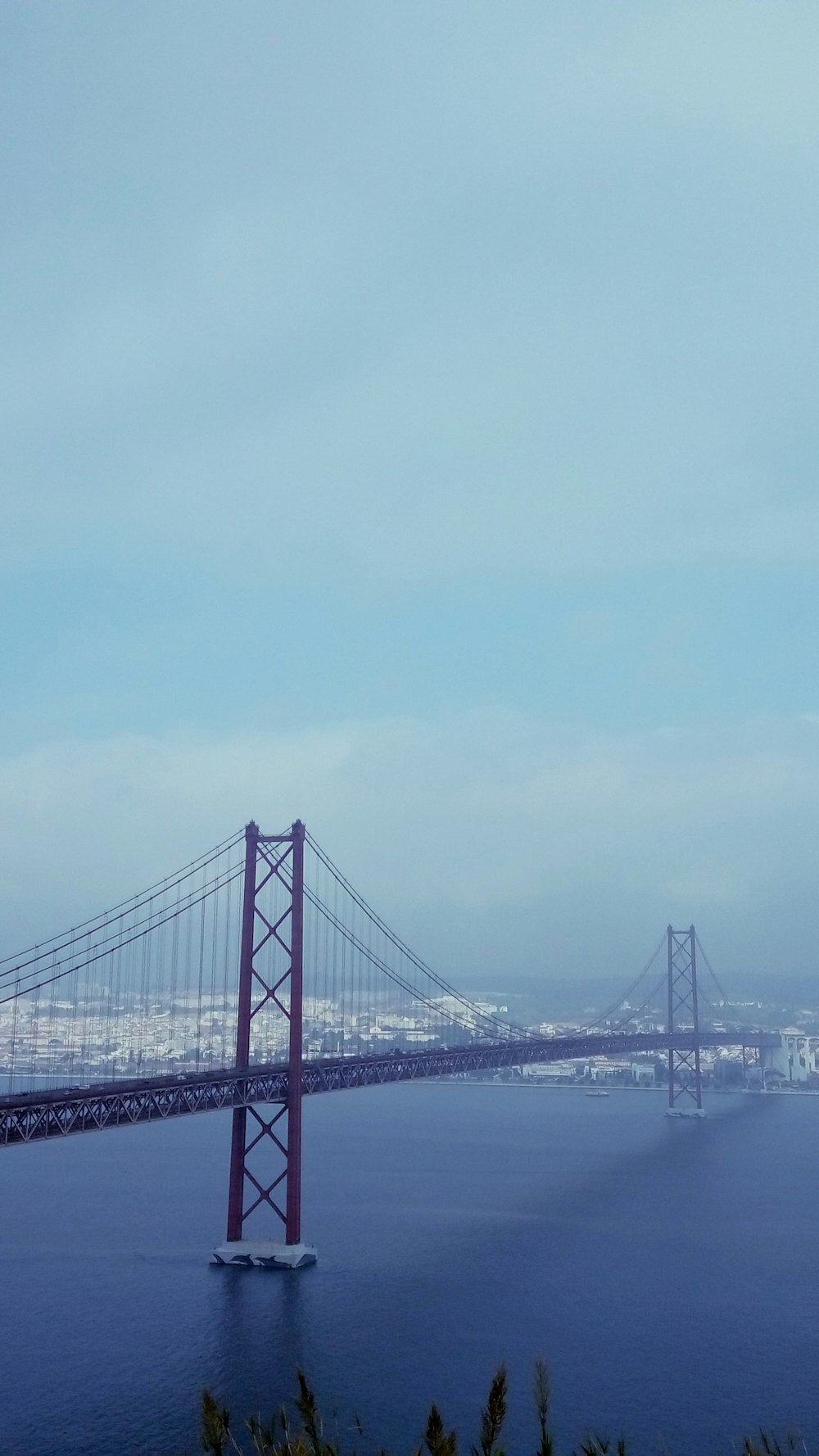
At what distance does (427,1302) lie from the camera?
2405cm

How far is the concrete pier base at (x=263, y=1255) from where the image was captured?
86.8 ft

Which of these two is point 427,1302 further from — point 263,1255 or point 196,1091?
point 196,1091

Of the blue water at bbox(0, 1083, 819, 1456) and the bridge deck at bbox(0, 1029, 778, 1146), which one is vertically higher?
the bridge deck at bbox(0, 1029, 778, 1146)

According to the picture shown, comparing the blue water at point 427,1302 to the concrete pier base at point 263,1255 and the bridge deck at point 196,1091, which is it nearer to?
the concrete pier base at point 263,1255

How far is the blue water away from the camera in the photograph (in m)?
18.0

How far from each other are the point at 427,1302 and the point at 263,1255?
414cm

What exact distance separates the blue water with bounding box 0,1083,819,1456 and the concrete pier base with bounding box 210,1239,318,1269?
0.36 meters

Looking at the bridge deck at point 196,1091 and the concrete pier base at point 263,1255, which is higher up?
the bridge deck at point 196,1091

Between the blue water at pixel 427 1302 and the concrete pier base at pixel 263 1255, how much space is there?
36cm

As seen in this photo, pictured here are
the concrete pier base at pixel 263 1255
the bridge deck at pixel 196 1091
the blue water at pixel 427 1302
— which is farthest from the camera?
the concrete pier base at pixel 263 1255

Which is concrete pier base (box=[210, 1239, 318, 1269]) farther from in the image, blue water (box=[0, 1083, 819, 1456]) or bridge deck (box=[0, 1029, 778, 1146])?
bridge deck (box=[0, 1029, 778, 1146])

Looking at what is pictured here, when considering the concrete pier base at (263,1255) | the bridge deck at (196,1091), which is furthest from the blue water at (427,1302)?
the bridge deck at (196,1091)

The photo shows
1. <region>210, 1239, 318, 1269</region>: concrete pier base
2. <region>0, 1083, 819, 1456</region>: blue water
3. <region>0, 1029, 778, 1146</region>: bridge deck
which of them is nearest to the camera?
<region>0, 1083, 819, 1456</region>: blue water

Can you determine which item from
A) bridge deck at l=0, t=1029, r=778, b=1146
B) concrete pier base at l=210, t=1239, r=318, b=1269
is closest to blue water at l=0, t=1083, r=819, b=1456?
concrete pier base at l=210, t=1239, r=318, b=1269
